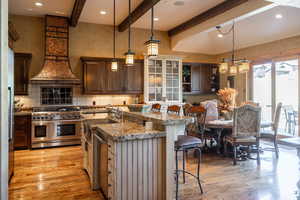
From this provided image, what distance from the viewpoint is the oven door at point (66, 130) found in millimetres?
5445

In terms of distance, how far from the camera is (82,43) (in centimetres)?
637

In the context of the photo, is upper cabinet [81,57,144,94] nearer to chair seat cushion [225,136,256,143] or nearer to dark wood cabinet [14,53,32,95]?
dark wood cabinet [14,53,32,95]

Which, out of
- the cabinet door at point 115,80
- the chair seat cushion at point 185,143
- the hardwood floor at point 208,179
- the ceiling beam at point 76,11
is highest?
the ceiling beam at point 76,11

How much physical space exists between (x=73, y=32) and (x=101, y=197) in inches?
197

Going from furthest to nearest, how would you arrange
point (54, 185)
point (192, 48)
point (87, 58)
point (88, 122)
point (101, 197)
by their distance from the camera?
1. point (192, 48)
2. point (87, 58)
3. point (88, 122)
4. point (54, 185)
5. point (101, 197)

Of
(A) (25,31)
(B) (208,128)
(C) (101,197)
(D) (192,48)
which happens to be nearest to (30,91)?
(A) (25,31)

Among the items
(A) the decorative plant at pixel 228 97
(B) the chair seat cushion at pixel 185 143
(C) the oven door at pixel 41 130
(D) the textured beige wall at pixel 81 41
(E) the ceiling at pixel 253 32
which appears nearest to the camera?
(B) the chair seat cushion at pixel 185 143

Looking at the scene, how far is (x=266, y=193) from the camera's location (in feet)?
9.31

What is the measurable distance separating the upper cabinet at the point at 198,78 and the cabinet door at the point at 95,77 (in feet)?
9.47

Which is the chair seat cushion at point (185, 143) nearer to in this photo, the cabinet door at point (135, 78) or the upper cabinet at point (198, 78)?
the cabinet door at point (135, 78)

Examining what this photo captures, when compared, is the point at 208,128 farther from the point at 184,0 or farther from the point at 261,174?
the point at 184,0

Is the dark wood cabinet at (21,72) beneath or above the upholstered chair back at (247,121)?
above

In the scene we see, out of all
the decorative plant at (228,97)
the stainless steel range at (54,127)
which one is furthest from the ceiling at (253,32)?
the stainless steel range at (54,127)

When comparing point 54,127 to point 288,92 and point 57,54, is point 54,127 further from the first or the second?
point 288,92
